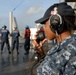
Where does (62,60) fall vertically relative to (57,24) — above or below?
below

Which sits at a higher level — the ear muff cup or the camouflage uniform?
the ear muff cup

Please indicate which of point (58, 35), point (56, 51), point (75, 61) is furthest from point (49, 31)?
point (75, 61)

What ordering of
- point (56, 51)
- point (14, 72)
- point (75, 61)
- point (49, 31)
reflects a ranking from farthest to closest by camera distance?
1. point (14, 72)
2. point (49, 31)
3. point (56, 51)
4. point (75, 61)

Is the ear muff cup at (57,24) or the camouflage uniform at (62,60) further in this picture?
the ear muff cup at (57,24)

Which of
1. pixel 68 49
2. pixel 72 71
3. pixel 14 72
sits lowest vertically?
pixel 14 72

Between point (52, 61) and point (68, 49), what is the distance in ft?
0.54

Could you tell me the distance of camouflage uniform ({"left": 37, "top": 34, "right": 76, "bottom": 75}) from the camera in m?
2.43

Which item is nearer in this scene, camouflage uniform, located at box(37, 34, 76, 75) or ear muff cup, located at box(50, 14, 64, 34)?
camouflage uniform, located at box(37, 34, 76, 75)

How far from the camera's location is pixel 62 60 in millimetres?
2471

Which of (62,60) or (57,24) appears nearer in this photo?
(62,60)

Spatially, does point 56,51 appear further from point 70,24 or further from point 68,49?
point 70,24

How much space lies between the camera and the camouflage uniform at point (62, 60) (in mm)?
2428

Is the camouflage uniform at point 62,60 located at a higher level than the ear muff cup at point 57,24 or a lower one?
lower

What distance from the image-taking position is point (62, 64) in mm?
2463
